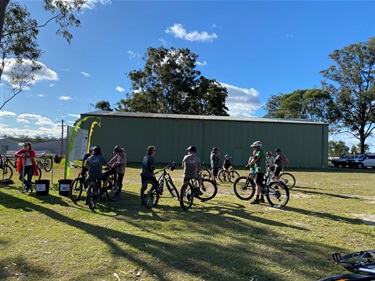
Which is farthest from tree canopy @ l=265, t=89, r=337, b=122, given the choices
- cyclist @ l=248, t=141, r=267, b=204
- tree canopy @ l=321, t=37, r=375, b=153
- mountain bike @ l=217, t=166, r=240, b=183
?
cyclist @ l=248, t=141, r=267, b=204

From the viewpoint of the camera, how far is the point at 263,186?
8.62 meters

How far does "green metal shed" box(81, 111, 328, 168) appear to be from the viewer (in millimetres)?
29188

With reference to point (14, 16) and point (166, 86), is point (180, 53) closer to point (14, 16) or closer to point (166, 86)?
point (166, 86)

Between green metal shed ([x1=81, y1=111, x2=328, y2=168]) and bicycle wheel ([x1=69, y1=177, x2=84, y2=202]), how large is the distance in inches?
800

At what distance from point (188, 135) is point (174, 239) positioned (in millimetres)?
23980

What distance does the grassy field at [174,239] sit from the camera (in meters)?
3.98

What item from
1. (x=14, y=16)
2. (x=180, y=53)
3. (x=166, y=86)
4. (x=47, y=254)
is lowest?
(x=47, y=254)

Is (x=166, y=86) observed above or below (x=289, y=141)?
above

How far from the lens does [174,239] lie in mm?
5301

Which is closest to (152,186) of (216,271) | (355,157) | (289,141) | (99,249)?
(99,249)

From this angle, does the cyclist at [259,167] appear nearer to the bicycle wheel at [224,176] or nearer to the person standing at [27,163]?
the bicycle wheel at [224,176]

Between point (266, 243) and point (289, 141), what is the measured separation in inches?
1020

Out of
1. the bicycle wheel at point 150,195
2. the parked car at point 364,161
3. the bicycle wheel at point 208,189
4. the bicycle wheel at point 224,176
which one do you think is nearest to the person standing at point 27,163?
the bicycle wheel at point 150,195

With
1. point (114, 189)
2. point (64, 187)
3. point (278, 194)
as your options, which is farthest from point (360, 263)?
point (64, 187)
